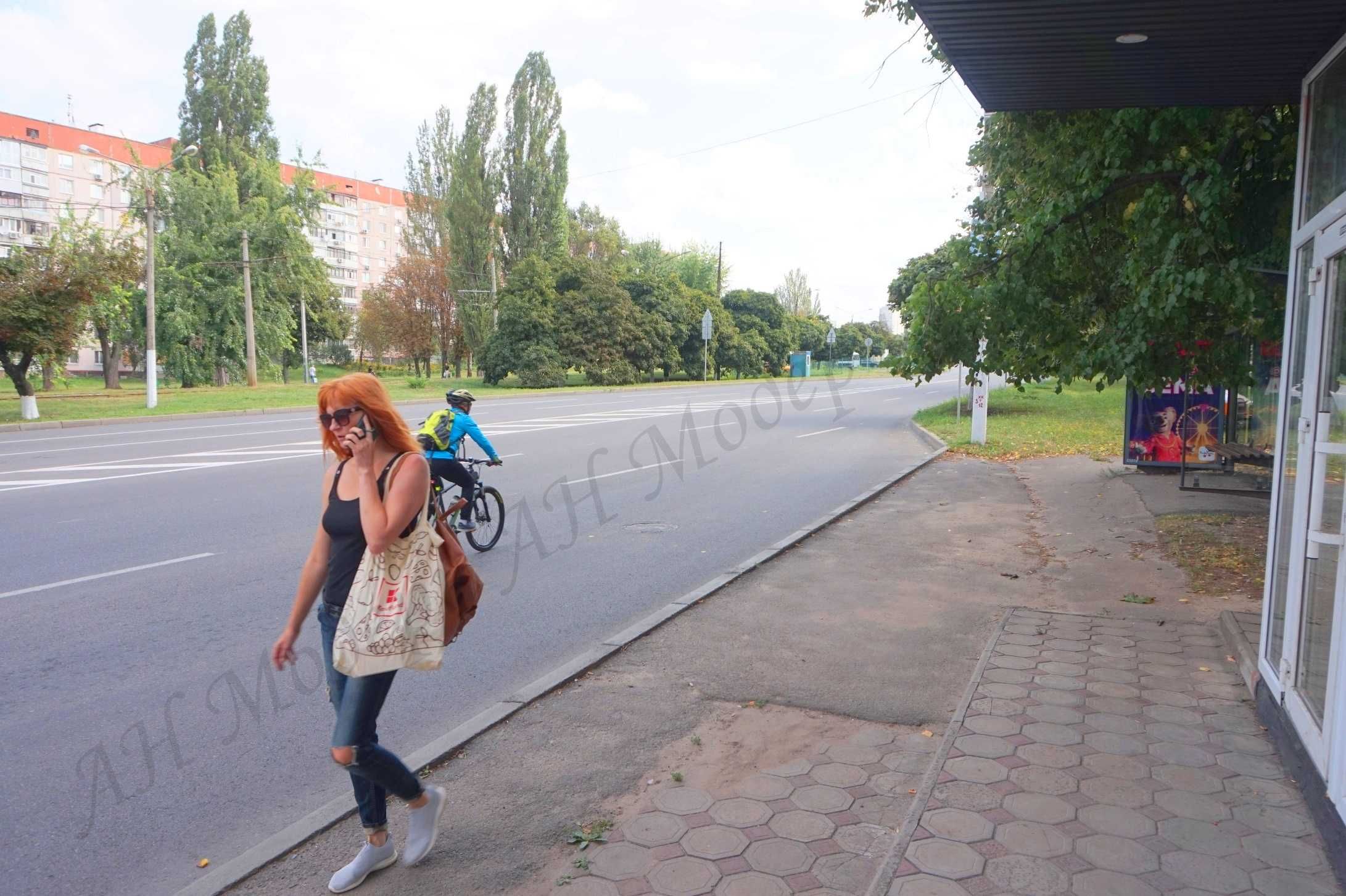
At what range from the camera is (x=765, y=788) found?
3.94 m

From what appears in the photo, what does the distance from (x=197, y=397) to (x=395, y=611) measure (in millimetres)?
33159

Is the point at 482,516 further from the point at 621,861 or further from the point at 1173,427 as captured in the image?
the point at 1173,427

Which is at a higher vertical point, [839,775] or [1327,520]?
[1327,520]

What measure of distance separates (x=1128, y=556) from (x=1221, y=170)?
11.0 ft

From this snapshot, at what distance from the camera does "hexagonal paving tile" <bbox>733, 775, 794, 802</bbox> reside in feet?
12.7

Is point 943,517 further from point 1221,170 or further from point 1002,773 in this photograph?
point 1002,773

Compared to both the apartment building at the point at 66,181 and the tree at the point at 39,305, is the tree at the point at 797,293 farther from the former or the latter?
the tree at the point at 39,305

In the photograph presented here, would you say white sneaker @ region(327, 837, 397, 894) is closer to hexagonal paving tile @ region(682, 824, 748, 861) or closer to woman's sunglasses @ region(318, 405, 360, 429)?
hexagonal paving tile @ region(682, 824, 748, 861)

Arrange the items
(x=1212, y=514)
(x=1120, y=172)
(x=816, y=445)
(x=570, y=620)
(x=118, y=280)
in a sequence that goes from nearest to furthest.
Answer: (x=570, y=620) → (x=1120, y=172) → (x=1212, y=514) → (x=816, y=445) → (x=118, y=280)

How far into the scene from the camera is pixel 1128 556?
847 cm

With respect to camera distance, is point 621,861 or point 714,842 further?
point 714,842

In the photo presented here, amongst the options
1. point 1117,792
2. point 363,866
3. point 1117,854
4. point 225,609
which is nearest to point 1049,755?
point 1117,792

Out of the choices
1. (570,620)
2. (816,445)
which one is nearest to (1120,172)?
(570,620)

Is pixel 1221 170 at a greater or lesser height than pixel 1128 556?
greater
